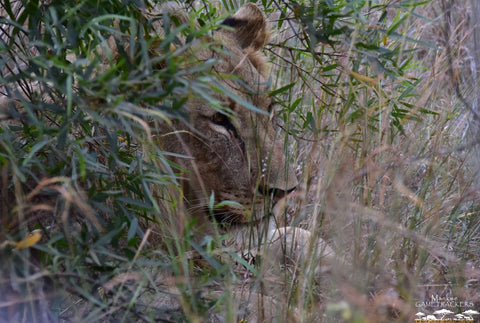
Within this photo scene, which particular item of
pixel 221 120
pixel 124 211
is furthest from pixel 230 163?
pixel 124 211

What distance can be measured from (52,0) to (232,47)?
1.48m

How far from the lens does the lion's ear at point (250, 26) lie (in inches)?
137

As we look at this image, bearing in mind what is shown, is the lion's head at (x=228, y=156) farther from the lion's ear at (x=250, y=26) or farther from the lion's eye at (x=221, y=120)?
the lion's ear at (x=250, y=26)

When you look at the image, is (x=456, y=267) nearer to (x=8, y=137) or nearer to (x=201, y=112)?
(x=201, y=112)

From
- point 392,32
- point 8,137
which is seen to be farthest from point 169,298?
point 392,32

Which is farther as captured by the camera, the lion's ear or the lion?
the lion's ear

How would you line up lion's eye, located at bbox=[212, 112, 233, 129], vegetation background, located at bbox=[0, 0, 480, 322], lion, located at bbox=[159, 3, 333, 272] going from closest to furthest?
vegetation background, located at bbox=[0, 0, 480, 322]
lion, located at bbox=[159, 3, 333, 272]
lion's eye, located at bbox=[212, 112, 233, 129]

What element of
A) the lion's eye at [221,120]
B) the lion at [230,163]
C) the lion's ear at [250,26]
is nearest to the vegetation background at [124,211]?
the lion at [230,163]

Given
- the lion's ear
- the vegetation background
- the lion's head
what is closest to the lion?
the lion's head

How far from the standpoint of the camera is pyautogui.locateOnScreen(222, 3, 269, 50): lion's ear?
349 cm

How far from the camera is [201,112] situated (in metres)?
3.16

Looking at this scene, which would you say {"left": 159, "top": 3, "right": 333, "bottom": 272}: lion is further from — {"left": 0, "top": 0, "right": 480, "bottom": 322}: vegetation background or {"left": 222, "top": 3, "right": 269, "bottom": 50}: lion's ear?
{"left": 0, "top": 0, "right": 480, "bottom": 322}: vegetation background

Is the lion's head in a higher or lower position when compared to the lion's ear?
lower

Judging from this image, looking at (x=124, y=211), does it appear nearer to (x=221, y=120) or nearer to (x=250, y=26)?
(x=221, y=120)
